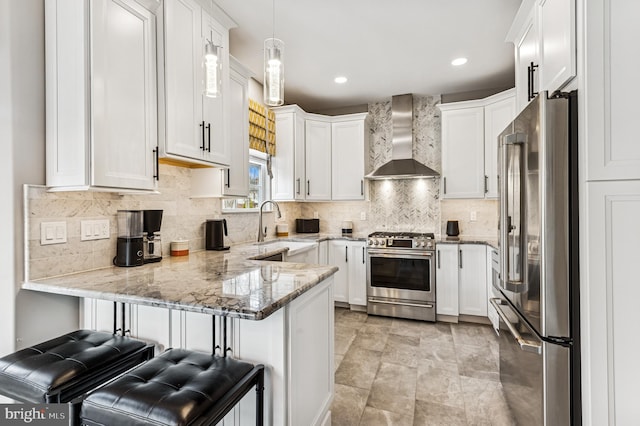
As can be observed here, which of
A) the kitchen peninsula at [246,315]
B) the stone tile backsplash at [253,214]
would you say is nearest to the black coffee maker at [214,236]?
the stone tile backsplash at [253,214]

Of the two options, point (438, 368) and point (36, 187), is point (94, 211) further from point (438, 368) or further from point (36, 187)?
point (438, 368)

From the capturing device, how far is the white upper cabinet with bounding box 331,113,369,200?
14.0 feet

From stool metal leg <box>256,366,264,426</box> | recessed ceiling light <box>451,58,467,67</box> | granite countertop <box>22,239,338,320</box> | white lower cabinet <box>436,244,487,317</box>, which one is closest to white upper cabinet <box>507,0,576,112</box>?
recessed ceiling light <box>451,58,467,67</box>

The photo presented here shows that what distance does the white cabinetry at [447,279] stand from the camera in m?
3.58

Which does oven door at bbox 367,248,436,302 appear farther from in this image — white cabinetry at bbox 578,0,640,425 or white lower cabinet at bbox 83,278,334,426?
white cabinetry at bbox 578,0,640,425

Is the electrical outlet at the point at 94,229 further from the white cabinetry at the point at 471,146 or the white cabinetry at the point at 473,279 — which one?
the white cabinetry at the point at 471,146

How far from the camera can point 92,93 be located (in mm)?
1573

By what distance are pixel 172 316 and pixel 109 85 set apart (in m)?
1.24

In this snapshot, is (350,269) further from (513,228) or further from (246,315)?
(246,315)

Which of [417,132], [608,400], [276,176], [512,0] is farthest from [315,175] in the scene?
[608,400]

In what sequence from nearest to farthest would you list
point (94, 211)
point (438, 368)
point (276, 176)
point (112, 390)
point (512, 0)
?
point (112, 390)
point (94, 211)
point (512, 0)
point (438, 368)
point (276, 176)

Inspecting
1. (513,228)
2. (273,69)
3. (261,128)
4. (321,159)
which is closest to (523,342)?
(513,228)

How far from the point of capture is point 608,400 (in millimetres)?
1299

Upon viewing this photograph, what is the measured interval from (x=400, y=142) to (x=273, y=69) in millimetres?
2978
